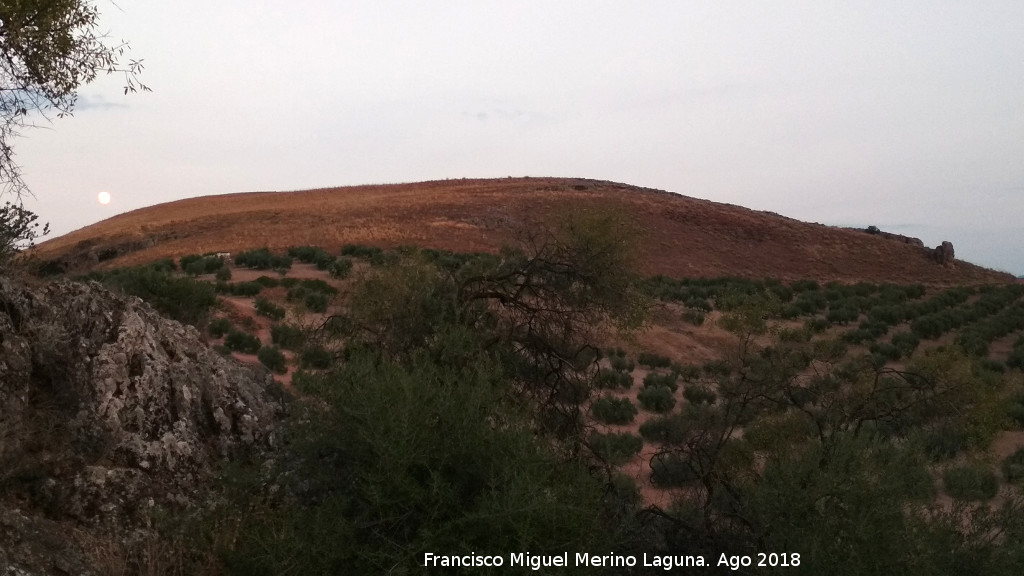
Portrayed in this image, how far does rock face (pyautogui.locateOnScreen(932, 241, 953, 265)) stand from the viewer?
57.0 m

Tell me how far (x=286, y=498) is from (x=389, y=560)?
1.34 meters

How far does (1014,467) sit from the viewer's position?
40.7 ft

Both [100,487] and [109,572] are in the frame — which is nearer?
[109,572]

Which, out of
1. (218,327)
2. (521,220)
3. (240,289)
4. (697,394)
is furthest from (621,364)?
(521,220)

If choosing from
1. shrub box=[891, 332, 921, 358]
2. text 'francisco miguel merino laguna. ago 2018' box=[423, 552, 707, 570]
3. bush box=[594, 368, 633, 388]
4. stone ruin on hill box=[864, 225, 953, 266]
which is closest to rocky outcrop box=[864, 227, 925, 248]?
stone ruin on hill box=[864, 225, 953, 266]

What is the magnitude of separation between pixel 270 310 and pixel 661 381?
467 inches

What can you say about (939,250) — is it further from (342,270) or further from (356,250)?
(342,270)

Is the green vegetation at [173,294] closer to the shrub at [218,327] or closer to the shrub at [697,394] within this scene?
the shrub at [218,327]

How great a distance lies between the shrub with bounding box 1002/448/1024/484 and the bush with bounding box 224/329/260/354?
15.3 m

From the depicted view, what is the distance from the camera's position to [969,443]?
9.99m

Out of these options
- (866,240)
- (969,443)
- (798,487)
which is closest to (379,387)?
(798,487)

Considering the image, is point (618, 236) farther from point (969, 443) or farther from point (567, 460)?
point (969, 443)

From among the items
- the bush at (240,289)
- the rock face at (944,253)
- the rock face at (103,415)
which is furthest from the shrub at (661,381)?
the rock face at (944,253)

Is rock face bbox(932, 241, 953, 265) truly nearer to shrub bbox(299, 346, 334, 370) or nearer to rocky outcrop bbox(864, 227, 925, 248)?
rocky outcrop bbox(864, 227, 925, 248)
